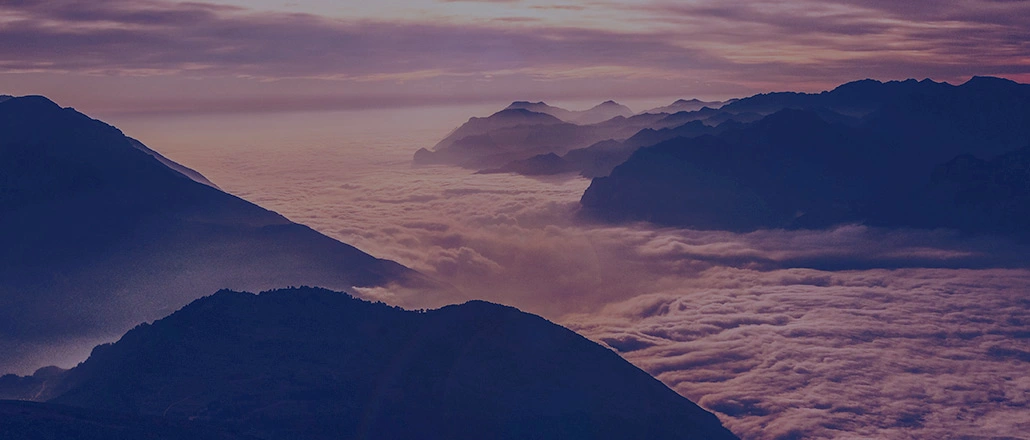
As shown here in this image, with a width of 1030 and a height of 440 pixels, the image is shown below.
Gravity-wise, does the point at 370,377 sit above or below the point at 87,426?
below

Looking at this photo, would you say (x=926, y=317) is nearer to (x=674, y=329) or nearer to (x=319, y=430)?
(x=674, y=329)

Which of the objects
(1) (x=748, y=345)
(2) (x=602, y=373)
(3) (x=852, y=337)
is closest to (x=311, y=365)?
(2) (x=602, y=373)

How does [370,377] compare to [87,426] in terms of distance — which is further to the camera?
[370,377]

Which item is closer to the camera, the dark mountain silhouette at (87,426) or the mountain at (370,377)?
the dark mountain silhouette at (87,426)

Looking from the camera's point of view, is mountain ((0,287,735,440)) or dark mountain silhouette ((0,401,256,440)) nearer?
dark mountain silhouette ((0,401,256,440))
